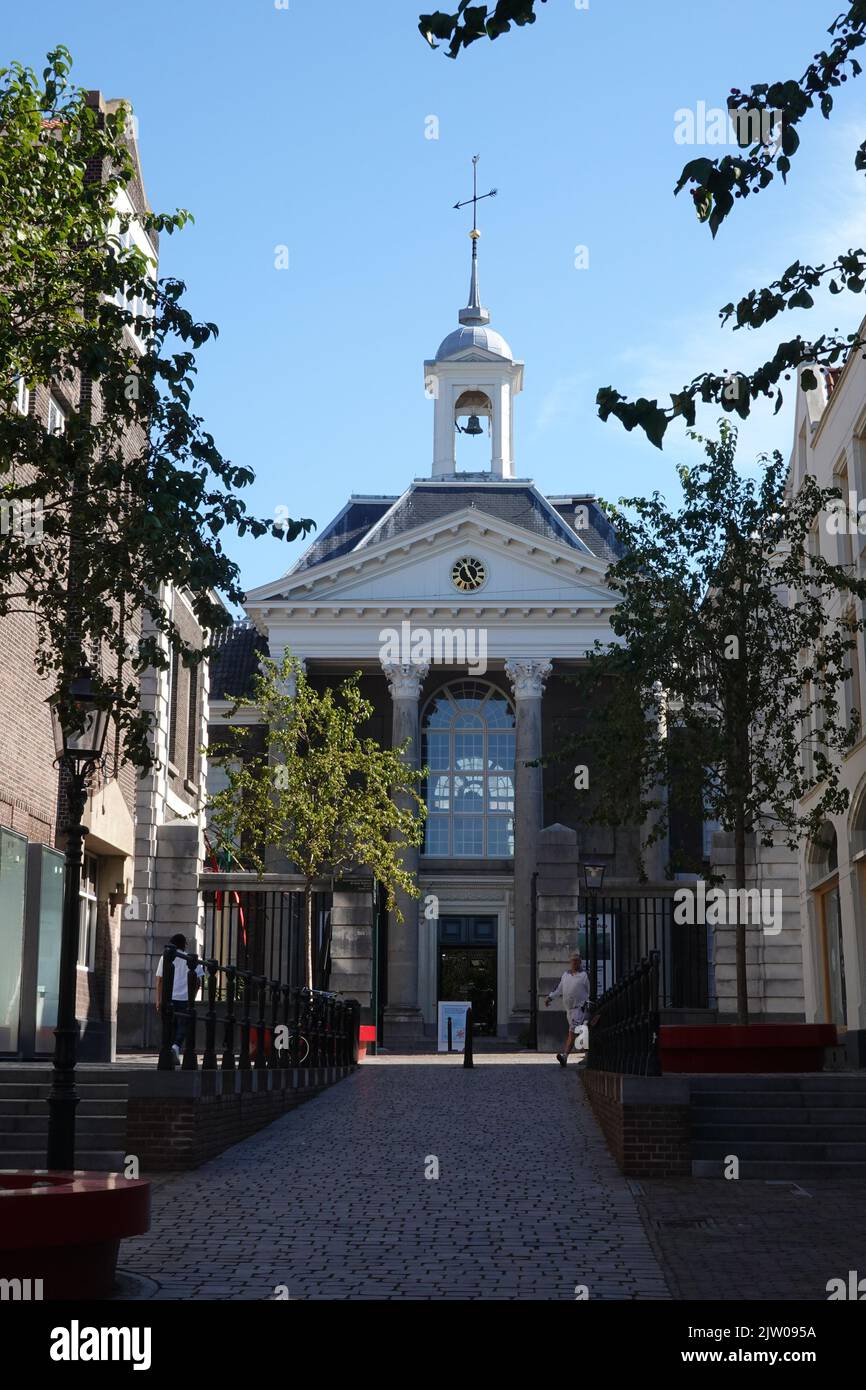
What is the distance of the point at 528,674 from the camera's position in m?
45.8

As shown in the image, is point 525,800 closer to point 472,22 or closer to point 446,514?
point 446,514

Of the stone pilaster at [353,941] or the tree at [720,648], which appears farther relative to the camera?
the stone pilaster at [353,941]

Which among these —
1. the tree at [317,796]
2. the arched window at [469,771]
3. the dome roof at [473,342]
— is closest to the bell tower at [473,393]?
the dome roof at [473,342]

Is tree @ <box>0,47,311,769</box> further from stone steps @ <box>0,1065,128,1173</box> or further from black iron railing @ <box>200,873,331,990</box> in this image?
black iron railing @ <box>200,873,331,990</box>

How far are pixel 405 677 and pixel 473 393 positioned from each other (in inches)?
496

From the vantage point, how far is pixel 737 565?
22984 millimetres

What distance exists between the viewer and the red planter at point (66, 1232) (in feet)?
24.4

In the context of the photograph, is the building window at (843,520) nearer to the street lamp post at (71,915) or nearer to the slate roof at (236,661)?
the street lamp post at (71,915)

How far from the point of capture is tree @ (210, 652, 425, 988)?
119ft

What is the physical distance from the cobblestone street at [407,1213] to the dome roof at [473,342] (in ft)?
125

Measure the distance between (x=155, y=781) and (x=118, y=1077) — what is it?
1668 centimetres

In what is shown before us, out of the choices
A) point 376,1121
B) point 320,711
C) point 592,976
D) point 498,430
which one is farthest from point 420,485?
point 376,1121

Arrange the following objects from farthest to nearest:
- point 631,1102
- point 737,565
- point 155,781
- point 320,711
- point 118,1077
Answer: point 320,711 → point 155,781 → point 737,565 → point 118,1077 → point 631,1102
